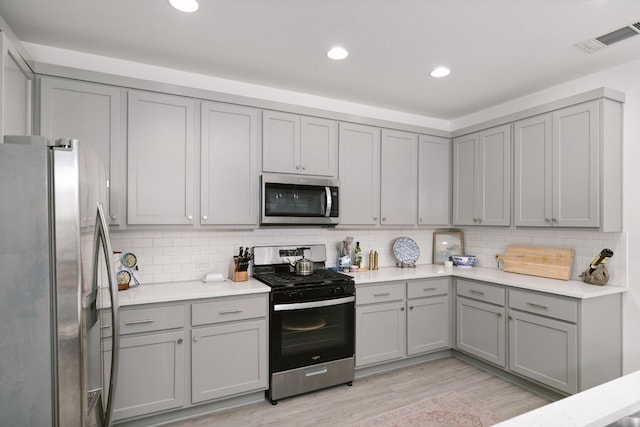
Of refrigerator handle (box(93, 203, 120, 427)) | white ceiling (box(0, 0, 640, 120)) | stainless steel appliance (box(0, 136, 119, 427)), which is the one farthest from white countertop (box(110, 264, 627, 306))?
white ceiling (box(0, 0, 640, 120))

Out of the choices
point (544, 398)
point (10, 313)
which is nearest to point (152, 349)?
point (10, 313)

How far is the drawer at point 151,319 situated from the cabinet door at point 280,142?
4.36 ft

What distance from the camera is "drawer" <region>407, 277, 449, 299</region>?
3.44m

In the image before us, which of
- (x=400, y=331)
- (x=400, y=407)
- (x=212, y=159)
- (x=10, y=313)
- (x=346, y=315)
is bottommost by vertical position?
(x=400, y=407)

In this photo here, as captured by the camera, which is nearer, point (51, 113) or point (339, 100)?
point (51, 113)

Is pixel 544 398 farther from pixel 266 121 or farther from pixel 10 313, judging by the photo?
pixel 10 313

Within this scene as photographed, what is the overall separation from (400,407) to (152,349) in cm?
188

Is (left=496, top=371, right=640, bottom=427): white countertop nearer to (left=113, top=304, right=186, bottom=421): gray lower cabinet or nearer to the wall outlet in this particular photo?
(left=113, top=304, right=186, bottom=421): gray lower cabinet

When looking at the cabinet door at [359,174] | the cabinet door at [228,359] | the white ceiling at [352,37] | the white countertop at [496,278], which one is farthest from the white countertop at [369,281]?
the white ceiling at [352,37]

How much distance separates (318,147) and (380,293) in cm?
147

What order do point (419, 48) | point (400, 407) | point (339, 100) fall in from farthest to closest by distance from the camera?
point (339, 100) → point (400, 407) → point (419, 48)

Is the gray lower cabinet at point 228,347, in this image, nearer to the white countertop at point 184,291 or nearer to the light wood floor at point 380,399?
the white countertop at point 184,291

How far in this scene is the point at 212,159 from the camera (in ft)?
9.37

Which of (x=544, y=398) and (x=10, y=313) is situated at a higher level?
(x=10, y=313)
